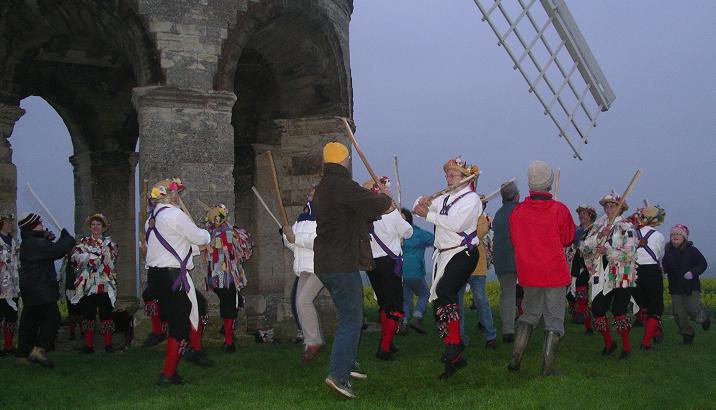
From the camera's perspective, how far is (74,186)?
14.5 metres

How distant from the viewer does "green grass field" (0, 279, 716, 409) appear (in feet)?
19.1

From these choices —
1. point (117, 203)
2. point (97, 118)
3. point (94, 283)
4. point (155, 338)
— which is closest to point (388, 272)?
point (155, 338)

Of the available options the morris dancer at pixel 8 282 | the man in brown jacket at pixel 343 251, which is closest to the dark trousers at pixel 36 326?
the morris dancer at pixel 8 282

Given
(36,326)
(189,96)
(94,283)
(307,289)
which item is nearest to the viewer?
(307,289)

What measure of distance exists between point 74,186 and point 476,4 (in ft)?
25.2

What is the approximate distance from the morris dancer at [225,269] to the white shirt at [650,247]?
4193 millimetres

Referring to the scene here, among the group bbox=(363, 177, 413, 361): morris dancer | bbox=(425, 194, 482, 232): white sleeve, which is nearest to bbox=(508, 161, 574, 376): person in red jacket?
bbox=(425, 194, 482, 232): white sleeve

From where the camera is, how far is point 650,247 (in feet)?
27.2

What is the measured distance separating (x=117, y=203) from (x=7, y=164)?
4.38 m

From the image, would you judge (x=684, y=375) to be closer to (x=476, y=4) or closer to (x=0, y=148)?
(x=476, y=4)

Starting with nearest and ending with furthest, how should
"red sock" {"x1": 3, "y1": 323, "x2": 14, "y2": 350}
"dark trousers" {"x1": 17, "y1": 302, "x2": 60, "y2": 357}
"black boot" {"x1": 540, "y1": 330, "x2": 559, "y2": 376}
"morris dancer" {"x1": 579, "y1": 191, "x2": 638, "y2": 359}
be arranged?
"black boot" {"x1": 540, "y1": 330, "x2": 559, "y2": 376} → "morris dancer" {"x1": 579, "y1": 191, "x2": 638, "y2": 359} → "dark trousers" {"x1": 17, "y1": 302, "x2": 60, "y2": 357} → "red sock" {"x1": 3, "y1": 323, "x2": 14, "y2": 350}

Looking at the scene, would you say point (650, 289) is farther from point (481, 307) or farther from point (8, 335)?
point (8, 335)

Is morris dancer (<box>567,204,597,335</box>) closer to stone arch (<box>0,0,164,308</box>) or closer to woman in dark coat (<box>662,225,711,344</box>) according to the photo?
woman in dark coat (<box>662,225,711,344</box>)

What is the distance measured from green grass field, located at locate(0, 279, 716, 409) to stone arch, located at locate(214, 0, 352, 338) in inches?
127
